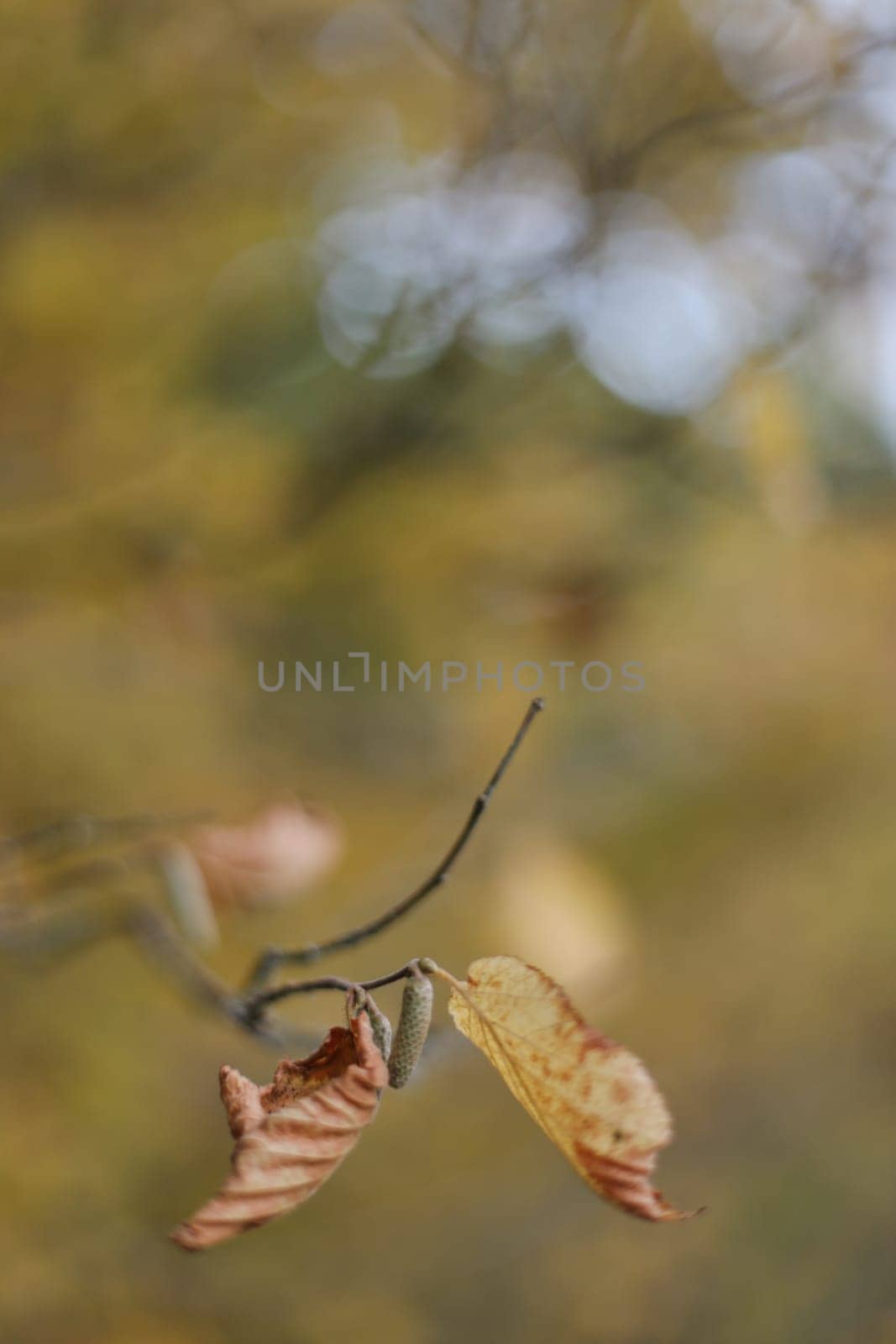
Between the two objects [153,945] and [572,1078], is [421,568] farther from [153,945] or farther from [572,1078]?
[572,1078]

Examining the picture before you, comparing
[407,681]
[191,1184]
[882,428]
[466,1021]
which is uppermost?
[882,428]

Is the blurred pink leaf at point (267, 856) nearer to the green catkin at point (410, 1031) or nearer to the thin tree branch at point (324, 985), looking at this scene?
the thin tree branch at point (324, 985)

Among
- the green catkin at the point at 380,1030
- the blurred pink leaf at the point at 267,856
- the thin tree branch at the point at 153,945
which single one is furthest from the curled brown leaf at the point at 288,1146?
the blurred pink leaf at the point at 267,856

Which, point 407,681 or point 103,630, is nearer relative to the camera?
point 103,630

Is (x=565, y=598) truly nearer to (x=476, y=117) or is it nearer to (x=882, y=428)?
(x=882, y=428)

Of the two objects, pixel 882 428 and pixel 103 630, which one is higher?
pixel 882 428

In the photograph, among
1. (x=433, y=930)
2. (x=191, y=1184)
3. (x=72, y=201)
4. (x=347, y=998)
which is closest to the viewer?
(x=347, y=998)

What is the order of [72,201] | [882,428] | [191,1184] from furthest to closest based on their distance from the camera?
[191,1184]
[882,428]
[72,201]

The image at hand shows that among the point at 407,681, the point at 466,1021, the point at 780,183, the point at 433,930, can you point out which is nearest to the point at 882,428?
the point at 780,183
